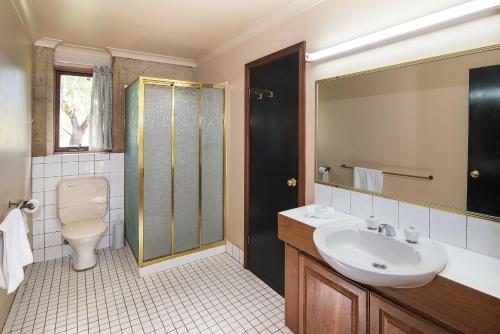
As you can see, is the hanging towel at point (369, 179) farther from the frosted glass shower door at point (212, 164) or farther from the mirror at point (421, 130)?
the frosted glass shower door at point (212, 164)

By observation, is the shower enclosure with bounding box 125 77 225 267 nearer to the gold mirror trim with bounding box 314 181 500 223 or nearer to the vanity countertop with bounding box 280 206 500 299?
the gold mirror trim with bounding box 314 181 500 223

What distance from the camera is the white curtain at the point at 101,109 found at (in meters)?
3.07

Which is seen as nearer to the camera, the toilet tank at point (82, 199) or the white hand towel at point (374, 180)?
the white hand towel at point (374, 180)

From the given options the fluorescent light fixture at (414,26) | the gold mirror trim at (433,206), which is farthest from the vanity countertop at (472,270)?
the fluorescent light fixture at (414,26)

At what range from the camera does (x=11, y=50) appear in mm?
1811

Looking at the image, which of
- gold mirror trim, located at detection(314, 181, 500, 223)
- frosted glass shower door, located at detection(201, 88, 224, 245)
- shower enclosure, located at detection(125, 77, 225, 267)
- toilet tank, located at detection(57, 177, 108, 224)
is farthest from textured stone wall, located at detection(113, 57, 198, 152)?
gold mirror trim, located at detection(314, 181, 500, 223)

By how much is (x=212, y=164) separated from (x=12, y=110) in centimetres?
173

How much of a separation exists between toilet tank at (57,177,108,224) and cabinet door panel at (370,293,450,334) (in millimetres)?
2941

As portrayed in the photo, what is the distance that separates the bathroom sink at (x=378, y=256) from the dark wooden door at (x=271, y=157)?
26.7 inches

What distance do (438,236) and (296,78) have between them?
55.6 inches

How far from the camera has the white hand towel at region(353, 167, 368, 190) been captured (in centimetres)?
169

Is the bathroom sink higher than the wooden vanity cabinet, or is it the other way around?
the bathroom sink

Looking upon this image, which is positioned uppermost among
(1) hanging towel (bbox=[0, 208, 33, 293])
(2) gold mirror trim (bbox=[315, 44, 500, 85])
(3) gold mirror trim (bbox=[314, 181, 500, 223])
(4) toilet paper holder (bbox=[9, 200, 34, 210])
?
(2) gold mirror trim (bbox=[315, 44, 500, 85])

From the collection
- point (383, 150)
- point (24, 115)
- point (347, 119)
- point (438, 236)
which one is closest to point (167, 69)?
point (24, 115)
